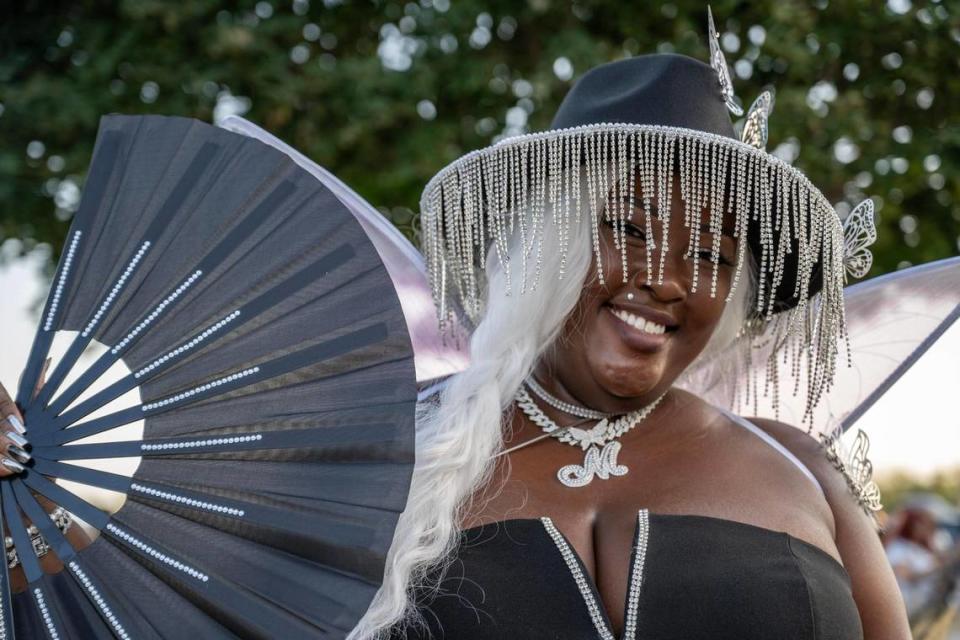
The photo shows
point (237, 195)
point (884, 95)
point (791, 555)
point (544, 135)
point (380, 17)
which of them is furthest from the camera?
point (380, 17)

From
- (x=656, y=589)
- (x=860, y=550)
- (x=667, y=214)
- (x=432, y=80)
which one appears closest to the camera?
(x=656, y=589)

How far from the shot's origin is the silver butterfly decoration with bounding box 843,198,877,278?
7.58 ft

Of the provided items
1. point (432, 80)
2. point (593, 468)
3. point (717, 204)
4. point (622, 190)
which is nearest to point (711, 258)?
point (717, 204)

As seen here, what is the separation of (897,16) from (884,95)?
1.20 ft

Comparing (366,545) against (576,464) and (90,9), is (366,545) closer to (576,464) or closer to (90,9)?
(576,464)

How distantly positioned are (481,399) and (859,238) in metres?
0.84

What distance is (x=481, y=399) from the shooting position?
2.16m

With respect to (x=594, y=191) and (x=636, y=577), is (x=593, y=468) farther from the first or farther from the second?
(x=594, y=191)

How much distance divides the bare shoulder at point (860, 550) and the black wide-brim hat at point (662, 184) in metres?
0.14

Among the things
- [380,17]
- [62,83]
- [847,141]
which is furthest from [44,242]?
[847,141]

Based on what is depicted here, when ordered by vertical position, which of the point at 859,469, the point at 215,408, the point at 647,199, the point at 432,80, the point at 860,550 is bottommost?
the point at 860,550

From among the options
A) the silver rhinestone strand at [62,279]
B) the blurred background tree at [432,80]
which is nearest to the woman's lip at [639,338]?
the silver rhinestone strand at [62,279]

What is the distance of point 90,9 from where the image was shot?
4613 mm

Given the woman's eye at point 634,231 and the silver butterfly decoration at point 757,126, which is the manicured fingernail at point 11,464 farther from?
the silver butterfly decoration at point 757,126
